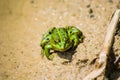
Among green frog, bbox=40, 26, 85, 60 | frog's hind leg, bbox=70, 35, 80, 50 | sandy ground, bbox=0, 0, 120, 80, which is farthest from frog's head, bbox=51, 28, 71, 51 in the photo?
sandy ground, bbox=0, 0, 120, 80

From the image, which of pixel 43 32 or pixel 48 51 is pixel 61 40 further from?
pixel 43 32

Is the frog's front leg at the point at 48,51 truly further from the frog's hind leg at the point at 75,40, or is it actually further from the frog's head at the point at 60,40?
the frog's hind leg at the point at 75,40

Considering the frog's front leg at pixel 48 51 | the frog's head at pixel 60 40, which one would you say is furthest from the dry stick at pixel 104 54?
the frog's front leg at pixel 48 51

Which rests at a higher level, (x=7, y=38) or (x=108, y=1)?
(x=108, y=1)

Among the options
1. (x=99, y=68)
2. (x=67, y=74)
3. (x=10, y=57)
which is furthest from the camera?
(x=10, y=57)

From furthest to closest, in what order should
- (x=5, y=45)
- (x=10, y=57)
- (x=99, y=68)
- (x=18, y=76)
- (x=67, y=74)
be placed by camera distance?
(x=5, y=45)
(x=10, y=57)
(x=18, y=76)
(x=67, y=74)
(x=99, y=68)

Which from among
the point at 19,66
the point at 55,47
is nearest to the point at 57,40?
the point at 55,47

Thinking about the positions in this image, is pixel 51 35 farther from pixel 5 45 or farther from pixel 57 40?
pixel 5 45
